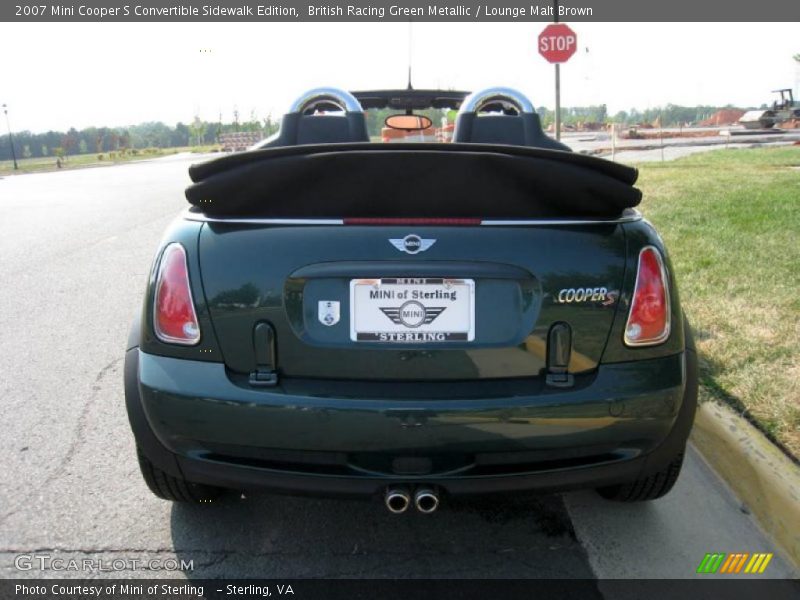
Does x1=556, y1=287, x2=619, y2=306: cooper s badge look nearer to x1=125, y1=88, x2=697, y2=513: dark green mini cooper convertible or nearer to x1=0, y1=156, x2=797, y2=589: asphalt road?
x1=125, y1=88, x2=697, y2=513: dark green mini cooper convertible

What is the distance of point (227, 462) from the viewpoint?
88.0 inches

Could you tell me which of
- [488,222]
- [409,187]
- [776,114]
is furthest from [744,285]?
[776,114]

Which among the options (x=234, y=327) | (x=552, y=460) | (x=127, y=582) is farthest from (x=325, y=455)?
(x=127, y=582)

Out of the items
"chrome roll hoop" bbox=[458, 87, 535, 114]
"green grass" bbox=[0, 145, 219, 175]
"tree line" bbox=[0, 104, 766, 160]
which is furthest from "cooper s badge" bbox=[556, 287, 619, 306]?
"tree line" bbox=[0, 104, 766, 160]

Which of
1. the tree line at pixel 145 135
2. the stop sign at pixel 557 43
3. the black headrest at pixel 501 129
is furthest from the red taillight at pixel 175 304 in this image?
the tree line at pixel 145 135

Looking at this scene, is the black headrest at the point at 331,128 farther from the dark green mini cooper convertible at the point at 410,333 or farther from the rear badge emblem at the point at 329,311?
the rear badge emblem at the point at 329,311

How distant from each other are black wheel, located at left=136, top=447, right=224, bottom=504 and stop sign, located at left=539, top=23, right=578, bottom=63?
1245cm

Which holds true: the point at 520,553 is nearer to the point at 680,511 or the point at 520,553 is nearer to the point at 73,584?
the point at 680,511

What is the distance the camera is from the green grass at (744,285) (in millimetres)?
3529

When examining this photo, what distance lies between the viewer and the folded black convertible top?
223 centimetres

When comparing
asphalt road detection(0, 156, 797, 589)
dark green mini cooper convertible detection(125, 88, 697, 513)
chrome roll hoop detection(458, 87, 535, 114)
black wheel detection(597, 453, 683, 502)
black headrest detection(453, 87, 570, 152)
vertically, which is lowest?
asphalt road detection(0, 156, 797, 589)

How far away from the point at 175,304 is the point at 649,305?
1.51m

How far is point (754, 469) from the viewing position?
9.50ft

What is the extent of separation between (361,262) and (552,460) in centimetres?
84
